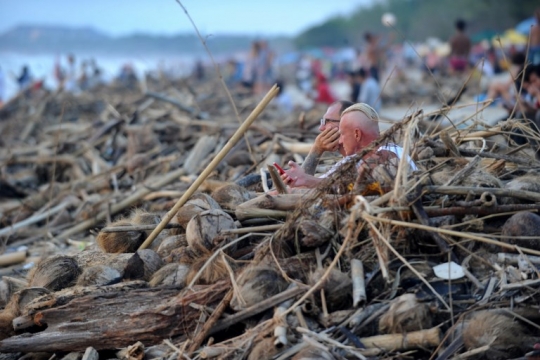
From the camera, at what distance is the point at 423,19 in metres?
71.6

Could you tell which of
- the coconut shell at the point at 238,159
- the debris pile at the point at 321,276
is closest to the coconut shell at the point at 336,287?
the debris pile at the point at 321,276

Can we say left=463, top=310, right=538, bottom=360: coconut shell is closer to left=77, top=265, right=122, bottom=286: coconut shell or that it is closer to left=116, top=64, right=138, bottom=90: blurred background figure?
left=77, top=265, right=122, bottom=286: coconut shell

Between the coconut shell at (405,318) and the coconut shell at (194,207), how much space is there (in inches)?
51.7

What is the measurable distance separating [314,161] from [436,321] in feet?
5.16

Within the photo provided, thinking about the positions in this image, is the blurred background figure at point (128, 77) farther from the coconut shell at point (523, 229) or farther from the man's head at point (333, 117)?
the coconut shell at point (523, 229)

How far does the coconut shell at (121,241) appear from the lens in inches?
164

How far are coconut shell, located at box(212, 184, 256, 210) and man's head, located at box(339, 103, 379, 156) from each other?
0.69m

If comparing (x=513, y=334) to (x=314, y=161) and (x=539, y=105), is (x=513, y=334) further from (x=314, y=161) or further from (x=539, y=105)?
(x=539, y=105)

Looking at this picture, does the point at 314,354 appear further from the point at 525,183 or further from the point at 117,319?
the point at 525,183

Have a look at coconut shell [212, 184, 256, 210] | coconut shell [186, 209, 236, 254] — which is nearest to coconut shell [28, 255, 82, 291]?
coconut shell [186, 209, 236, 254]

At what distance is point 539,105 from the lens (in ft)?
24.3

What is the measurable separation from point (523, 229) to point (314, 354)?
4.07 feet

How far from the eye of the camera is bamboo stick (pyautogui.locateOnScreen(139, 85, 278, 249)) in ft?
12.0

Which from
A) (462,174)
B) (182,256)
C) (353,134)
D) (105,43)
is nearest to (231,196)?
(182,256)
